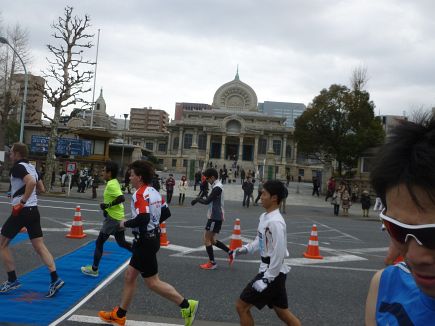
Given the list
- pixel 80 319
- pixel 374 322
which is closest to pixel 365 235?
pixel 80 319

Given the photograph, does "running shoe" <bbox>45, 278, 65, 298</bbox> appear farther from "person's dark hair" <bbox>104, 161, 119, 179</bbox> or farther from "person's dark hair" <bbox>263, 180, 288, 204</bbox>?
"person's dark hair" <bbox>263, 180, 288, 204</bbox>

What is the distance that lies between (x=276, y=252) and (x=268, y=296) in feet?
1.40

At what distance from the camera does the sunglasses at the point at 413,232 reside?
1087mm

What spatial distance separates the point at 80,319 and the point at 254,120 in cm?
8605

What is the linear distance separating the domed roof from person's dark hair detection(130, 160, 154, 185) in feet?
295

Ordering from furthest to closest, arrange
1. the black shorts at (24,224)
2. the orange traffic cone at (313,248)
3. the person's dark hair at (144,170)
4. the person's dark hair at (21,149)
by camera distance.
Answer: the orange traffic cone at (313,248)
the person's dark hair at (21,149)
the black shorts at (24,224)
the person's dark hair at (144,170)

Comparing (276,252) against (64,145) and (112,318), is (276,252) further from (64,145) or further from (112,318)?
(64,145)

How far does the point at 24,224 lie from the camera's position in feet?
19.3

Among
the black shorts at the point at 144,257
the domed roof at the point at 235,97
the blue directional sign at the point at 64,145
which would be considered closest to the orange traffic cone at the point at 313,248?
the black shorts at the point at 144,257

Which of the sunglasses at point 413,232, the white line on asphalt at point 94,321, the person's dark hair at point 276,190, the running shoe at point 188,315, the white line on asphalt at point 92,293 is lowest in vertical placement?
the white line on asphalt at point 92,293

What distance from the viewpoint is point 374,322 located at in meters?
1.44

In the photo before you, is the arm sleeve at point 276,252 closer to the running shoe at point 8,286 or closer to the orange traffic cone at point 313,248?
the running shoe at point 8,286

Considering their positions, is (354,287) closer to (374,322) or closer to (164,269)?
(164,269)

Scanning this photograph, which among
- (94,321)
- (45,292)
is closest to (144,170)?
(94,321)
